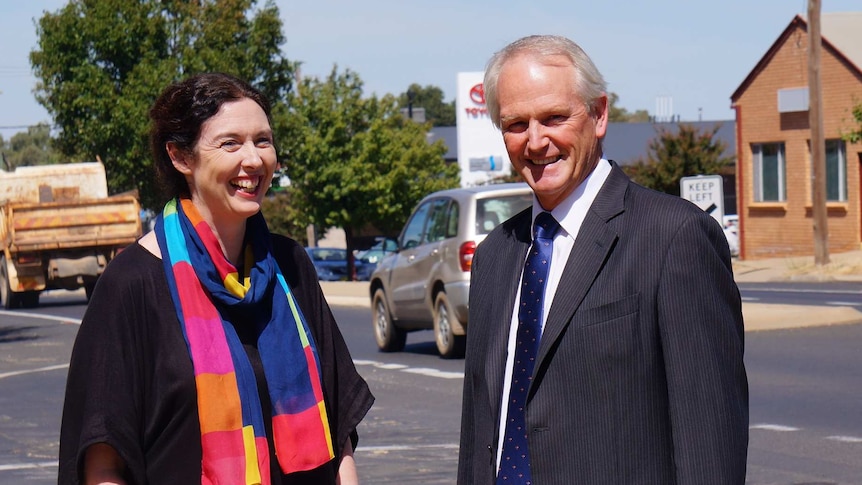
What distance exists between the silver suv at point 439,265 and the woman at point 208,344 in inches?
411

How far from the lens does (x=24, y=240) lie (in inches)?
1104

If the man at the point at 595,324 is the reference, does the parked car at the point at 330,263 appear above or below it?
below

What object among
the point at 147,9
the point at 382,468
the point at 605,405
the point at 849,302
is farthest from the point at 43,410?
the point at 147,9

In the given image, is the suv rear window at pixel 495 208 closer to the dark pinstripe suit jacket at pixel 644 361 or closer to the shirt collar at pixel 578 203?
the shirt collar at pixel 578 203

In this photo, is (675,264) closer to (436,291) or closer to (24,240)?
(436,291)

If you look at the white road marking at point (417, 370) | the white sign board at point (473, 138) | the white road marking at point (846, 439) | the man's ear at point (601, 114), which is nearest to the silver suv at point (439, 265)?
the white road marking at point (417, 370)

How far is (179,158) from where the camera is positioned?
372 cm

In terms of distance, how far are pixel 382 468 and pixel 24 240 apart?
2115cm

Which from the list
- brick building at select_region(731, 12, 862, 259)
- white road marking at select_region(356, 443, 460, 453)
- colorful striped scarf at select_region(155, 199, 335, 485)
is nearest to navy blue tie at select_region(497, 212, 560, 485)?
colorful striped scarf at select_region(155, 199, 335, 485)

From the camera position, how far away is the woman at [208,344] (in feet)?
11.3

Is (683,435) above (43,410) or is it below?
above

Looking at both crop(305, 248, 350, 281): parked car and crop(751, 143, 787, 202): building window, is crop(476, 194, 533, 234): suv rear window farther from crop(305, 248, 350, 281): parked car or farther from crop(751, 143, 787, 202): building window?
crop(305, 248, 350, 281): parked car

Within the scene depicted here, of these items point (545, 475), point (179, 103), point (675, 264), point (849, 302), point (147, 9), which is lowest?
point (849, 302)

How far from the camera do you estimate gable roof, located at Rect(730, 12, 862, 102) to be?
38.8 meters
